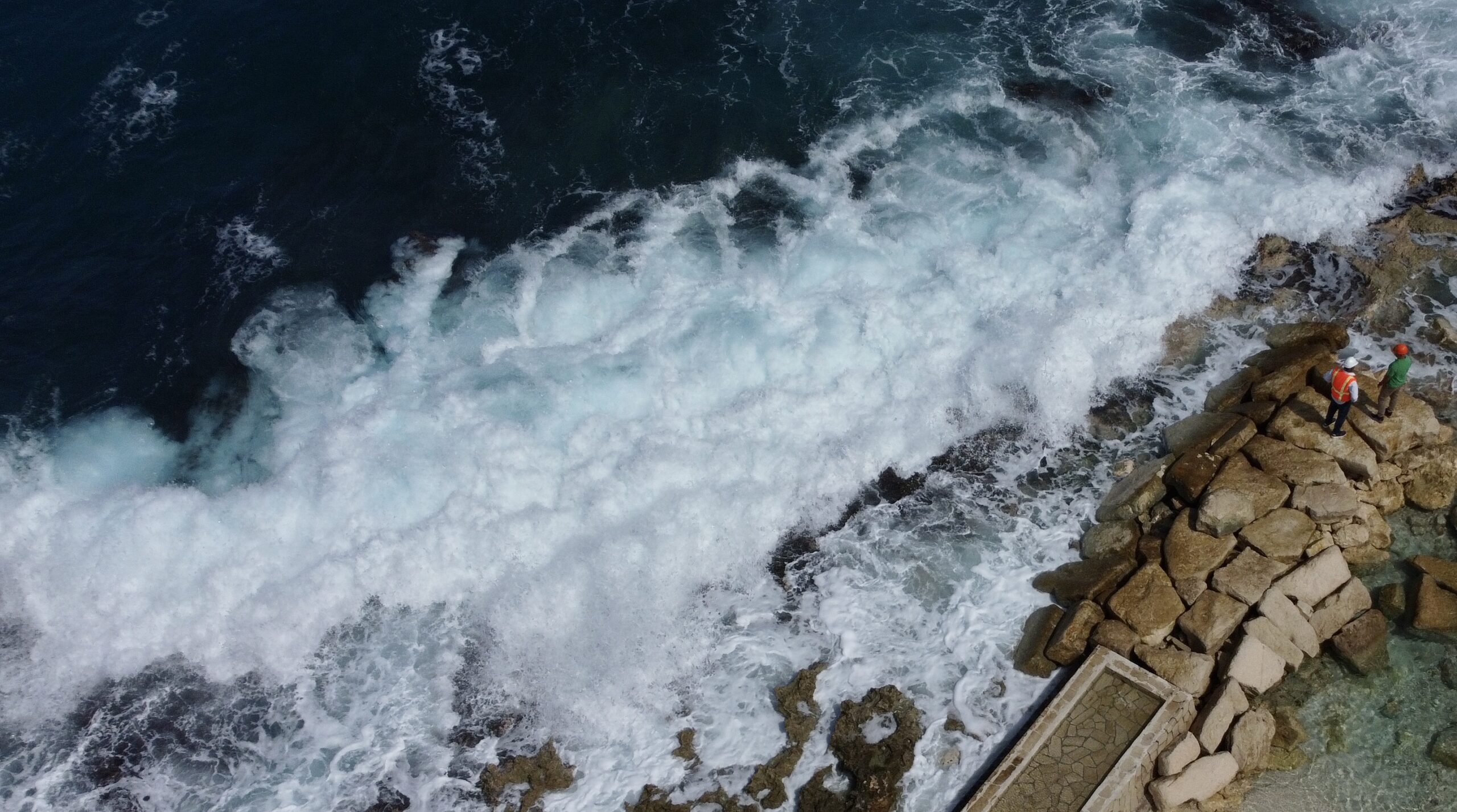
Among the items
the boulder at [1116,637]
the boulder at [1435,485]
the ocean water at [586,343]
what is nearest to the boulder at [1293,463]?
the boulder at [1435,485]

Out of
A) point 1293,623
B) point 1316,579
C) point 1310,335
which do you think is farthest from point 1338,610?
point 1310,335

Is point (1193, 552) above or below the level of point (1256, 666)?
above

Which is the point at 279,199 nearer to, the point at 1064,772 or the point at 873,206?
the point at 873,206

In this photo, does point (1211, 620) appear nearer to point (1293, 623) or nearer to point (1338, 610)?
point (1293, 623)

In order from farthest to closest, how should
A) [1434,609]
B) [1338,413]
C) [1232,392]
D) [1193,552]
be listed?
[1232,392], [1338,413], [1193,552], [1434,609]

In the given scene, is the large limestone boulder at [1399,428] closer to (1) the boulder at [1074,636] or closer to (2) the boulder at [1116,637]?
(2) the boulder at [1116,637]

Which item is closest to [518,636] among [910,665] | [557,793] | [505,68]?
[557,793]

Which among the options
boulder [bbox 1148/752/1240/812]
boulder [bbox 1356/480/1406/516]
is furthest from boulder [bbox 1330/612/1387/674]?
boulder [bbox 1148/752/1240/812]

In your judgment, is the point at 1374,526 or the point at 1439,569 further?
the point at 1374,526
